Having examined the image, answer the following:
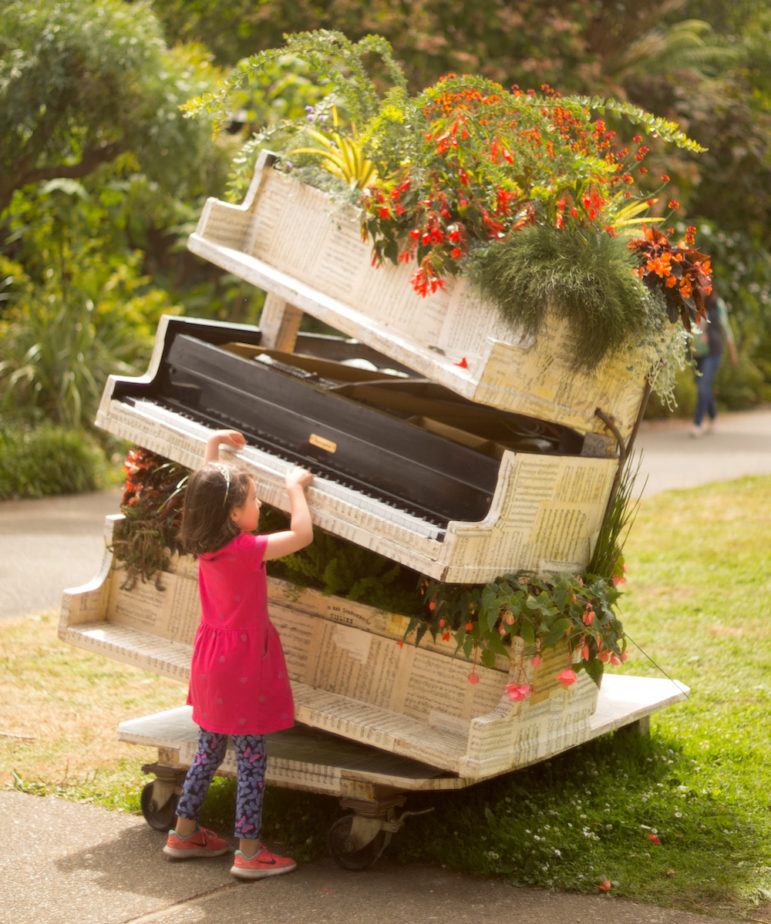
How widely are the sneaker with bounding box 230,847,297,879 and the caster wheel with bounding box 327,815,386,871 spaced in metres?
0.15

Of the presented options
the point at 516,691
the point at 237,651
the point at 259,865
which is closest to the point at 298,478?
the point at 237,651

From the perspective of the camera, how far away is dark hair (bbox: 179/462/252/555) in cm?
357

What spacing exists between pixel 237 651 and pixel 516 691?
33.4 inches

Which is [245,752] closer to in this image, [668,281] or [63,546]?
[668,281]

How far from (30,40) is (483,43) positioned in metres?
6.79

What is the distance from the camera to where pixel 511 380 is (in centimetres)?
349

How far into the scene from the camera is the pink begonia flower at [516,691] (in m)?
3.53

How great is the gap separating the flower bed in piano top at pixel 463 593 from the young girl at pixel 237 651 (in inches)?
15.1

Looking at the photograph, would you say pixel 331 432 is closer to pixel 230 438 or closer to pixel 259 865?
pixel 230 438

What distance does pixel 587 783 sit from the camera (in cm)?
432

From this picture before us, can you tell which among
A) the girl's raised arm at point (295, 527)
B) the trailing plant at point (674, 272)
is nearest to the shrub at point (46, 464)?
the girl's raised arm at point (295, 527)

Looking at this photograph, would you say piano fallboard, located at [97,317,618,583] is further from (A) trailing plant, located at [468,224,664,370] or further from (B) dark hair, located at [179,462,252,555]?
(A) trailing plant, located at [468,224,664,370]

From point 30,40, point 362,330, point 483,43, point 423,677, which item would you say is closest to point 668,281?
point 362,330

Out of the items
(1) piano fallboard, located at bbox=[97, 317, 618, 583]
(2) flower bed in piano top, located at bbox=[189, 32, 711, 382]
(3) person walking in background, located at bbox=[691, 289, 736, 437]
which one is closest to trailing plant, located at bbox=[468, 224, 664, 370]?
(2) flower bed in piano top, located at bbox=[189, 32, 711, 382]
